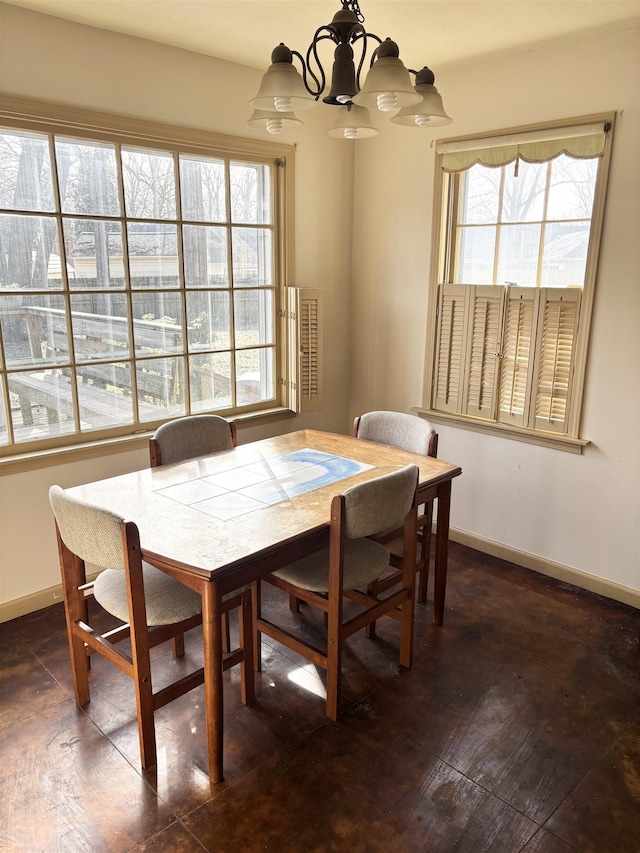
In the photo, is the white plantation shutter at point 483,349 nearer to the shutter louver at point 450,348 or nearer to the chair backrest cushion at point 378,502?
the shutter louver at point 450,348

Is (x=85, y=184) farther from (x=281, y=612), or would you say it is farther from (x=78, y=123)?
(x=281, y=612)

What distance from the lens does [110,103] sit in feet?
9.10

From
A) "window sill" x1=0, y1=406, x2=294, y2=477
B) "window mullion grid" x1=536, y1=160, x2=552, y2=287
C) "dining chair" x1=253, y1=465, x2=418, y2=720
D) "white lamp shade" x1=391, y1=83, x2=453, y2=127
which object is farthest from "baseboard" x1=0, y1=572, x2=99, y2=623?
"window mullion grid" x1=536, y1=160, x2=552, y2=287

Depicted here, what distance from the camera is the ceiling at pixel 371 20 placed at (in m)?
2.42

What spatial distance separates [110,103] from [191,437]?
1.58 m

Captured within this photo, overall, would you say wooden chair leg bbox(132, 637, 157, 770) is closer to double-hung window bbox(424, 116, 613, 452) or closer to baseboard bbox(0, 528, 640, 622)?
baseboard bbox(0, 528, 640, 622)

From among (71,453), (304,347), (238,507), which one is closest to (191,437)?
(71,453)

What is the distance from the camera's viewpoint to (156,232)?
3.07m

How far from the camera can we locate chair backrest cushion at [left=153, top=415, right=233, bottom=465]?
271 centimetres

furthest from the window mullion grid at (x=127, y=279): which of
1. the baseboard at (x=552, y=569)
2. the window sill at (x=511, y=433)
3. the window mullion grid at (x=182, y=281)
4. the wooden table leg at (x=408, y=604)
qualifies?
the baseboard at (x=552, y=569)

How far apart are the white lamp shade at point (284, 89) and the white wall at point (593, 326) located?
1.68 metres

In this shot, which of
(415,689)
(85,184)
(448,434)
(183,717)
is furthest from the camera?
(448,434)

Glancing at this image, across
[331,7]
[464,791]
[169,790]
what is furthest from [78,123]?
[464,791]

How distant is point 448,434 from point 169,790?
7.93 feet
